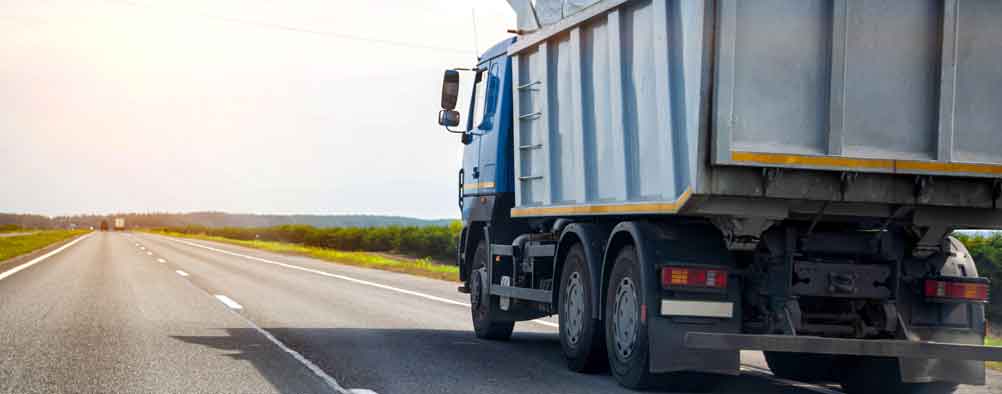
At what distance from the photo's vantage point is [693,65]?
284 inches

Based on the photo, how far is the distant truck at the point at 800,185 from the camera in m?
7.13

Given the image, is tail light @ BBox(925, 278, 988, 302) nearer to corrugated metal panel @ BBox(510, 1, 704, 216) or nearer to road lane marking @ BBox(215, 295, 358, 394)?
corrugated metal panel @ BBox(510, 1, 704, 216)

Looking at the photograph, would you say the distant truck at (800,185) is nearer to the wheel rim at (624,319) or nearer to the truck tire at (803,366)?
the wheel rim at (624,319)

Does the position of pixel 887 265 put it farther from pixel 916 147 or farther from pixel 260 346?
pixel 260 346

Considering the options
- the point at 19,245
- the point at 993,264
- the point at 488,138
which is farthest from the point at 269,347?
the point at 19,245

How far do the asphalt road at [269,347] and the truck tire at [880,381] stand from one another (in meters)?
0.23

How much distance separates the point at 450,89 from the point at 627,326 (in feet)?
16.8

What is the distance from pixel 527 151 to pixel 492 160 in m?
1.02

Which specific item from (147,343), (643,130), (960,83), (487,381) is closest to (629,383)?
(487,381)

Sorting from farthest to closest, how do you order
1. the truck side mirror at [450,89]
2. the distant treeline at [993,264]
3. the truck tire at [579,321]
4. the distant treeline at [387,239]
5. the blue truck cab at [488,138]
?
the distant treeline at [387,239] < the distant treeline at [993,264] < the truck side mirror at [450,89] < the blue truck cab at [488,138] < the truck tire at [579,321]

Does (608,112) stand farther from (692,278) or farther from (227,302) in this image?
(227,302)

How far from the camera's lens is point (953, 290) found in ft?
25.2

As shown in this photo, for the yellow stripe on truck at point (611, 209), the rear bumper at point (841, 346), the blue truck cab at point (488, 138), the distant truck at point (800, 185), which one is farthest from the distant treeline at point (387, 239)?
the rear bumper at point (841, 346)

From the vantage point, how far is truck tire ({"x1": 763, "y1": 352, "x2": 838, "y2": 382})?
9164 mm
